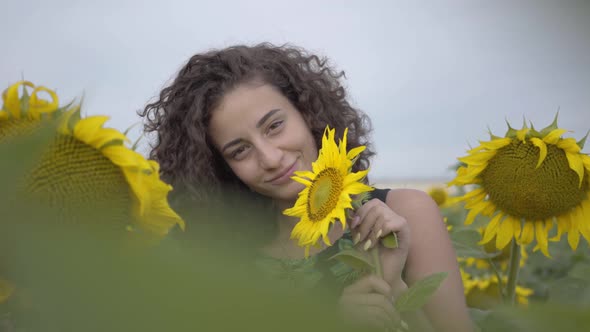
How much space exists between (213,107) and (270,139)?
35 cm

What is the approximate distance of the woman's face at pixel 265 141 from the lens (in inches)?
60.6

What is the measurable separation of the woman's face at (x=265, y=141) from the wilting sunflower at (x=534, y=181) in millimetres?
451

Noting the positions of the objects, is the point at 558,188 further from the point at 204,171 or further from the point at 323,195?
the point at 204,171

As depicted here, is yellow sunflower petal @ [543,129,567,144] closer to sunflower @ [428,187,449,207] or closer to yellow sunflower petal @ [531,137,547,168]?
yellow sunflower petal @ [531,137,547,168]

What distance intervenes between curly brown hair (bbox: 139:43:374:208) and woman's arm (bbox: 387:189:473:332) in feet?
1.08

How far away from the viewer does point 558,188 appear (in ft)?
4.50

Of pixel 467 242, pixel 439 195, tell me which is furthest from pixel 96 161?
pixel 439 195

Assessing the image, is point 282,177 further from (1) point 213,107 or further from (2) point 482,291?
(2) point 482,291

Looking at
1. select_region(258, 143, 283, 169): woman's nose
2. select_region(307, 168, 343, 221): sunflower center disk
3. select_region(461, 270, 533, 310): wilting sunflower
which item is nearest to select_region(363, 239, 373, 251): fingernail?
select_region(307, 168, 343, 221): sunflower center disk

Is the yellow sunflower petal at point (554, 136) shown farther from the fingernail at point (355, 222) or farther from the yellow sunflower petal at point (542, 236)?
the fingernail at point (355, 222)

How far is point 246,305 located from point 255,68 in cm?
192

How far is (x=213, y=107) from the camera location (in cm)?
184

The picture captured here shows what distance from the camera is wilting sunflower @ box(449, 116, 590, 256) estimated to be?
1.36 meters

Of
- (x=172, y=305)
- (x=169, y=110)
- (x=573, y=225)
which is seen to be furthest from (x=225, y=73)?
(x=172, y=305)
